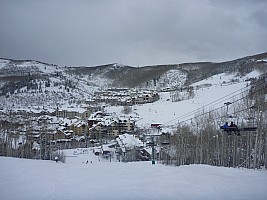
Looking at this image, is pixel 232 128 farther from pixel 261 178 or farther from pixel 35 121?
pixel 35 121

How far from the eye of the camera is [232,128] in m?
9.31

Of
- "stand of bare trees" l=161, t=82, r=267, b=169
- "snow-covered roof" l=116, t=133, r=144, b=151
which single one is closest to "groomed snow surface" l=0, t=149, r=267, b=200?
"stand of bare trees" l=161, t=82, r=267, b=169

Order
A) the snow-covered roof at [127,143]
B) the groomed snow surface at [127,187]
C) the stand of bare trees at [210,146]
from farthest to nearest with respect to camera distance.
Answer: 1. the snow-covered roof at [127,143]
2. the stand of bare trees at [210,146]
3. the groomed snow surface at [127,187]

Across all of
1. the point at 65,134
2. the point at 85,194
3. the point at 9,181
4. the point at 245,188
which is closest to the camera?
the point at 85,194

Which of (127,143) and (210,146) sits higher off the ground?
(210,146)

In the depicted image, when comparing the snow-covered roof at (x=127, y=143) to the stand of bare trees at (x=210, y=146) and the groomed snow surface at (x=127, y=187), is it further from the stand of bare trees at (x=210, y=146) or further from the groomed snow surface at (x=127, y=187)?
the groomed snow surface at (x=127, y=187)

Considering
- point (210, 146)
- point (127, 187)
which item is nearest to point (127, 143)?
point (210, 146)

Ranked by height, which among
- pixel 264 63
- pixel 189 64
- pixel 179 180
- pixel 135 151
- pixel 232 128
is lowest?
pixel 135 151

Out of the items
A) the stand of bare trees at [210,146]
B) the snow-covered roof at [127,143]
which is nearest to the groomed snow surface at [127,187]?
the stand of bare trees at [210,146]

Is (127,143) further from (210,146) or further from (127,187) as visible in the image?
(127,187)

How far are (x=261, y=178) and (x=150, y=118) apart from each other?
3923cm

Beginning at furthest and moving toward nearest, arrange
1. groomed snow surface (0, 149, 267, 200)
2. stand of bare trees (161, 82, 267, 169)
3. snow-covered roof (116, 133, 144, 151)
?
1. snow-covered roof (116, 133, 144, 151)
2. stand of bare trees (161, 82, 267, 169)
3. groomed snow surface (0, 149, 267, 200)

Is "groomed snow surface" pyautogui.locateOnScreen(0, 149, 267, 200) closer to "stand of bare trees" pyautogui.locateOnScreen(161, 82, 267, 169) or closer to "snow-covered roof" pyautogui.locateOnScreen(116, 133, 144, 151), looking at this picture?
"stand of bare trees" pyautogui.locateOnScreen(161, 82, 267, 169)

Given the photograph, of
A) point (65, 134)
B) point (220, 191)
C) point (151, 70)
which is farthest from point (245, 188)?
point (151, 70)
